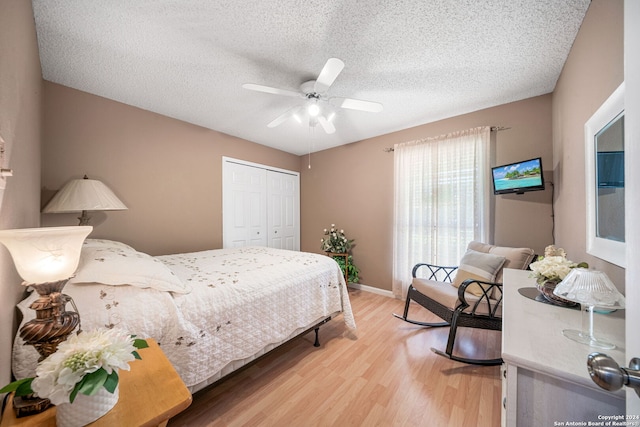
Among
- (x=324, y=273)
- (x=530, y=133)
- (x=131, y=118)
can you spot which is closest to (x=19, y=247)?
(x=324, y=273)

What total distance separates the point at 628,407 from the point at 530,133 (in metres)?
2.82

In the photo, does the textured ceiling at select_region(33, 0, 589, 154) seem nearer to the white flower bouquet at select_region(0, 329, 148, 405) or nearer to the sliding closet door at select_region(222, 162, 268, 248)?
the sliding closet door at select_region(222, 162, 268, 248)

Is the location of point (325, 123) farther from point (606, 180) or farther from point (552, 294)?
point (552, 294)

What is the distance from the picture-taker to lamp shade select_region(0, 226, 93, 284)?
2.12 ft

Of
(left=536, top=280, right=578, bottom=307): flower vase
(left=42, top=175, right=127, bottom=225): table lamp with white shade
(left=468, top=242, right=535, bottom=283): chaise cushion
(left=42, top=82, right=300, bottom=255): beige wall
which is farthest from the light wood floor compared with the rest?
(left=42, top=82, right=300, bottom=255): beige wall

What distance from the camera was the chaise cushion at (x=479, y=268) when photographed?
208cm

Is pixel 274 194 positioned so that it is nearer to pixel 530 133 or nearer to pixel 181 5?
pixel 181 5

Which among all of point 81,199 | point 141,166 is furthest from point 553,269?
point 141,166

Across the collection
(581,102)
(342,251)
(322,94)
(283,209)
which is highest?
(322,94)

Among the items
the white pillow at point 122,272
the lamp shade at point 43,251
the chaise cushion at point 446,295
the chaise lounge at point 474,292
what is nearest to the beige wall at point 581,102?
the chaise lounge at point 474,292

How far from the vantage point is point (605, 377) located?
434mm

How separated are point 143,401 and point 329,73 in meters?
1.94

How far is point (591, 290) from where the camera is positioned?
0.77 meters

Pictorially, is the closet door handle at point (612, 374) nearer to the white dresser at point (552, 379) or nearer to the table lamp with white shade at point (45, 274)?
the white dresser at point (552, 379)
